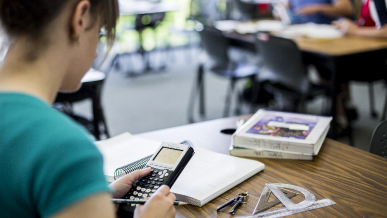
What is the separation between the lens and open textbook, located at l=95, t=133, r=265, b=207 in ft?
2.67

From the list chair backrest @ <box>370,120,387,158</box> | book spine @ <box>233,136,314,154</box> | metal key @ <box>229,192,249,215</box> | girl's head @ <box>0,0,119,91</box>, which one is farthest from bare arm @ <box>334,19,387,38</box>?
girl's head @ <box>0,0,119,91</box>

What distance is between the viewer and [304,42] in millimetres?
2475

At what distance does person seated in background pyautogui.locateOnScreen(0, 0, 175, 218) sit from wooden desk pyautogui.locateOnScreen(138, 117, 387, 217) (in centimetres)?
36

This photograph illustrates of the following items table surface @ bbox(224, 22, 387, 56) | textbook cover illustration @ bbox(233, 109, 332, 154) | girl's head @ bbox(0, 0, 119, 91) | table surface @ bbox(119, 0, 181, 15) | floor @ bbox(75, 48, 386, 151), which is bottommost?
floor @ bbox(75, 48, 386, 151)

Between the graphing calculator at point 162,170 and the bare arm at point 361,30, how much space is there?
7.01ft

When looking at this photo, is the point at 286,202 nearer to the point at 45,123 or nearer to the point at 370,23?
the point at 45,123

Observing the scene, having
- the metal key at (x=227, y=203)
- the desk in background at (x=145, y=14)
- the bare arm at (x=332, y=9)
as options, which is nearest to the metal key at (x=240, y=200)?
the metal key at (x=227, y=203)

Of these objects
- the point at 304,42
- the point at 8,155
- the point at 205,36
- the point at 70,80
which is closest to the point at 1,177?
the point at 8,155

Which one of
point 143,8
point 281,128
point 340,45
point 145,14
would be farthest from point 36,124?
point 143,8

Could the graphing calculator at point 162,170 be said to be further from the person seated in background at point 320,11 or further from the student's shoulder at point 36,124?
the person seated in background at point 320,11

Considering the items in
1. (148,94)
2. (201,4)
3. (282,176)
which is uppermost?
(201,4)

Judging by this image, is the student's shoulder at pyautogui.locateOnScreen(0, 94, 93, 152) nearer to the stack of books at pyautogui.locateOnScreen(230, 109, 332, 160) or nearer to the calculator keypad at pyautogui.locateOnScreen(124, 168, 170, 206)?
the calculator keypad at pyautogui.locateOnScreen(124, 168, 170, 206)

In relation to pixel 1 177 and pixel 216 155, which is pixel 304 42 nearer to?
pixel 216 155

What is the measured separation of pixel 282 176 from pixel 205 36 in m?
2.19
